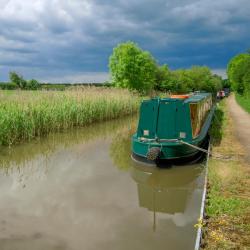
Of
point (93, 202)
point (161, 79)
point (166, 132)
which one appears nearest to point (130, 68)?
point (161, 79)

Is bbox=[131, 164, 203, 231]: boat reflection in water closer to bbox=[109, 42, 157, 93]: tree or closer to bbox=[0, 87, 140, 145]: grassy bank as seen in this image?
bbox=[0, 87, 140, 145]: grassy bank

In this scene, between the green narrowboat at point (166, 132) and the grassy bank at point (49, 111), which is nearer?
the green narrowboat at point (166, 132)

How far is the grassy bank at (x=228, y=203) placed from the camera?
4812 millimetres

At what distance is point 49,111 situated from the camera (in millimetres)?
15375

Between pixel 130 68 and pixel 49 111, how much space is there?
1055 inches

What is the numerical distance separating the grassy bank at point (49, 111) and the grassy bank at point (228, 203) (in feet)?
23.5

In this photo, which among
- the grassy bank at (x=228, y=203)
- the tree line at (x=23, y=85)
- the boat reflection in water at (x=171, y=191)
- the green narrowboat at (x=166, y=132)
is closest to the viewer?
the grassy bank at (x=228, y=203)

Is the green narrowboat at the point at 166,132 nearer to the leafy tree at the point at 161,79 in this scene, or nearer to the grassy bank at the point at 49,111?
the grassy bank at the point at 49,111

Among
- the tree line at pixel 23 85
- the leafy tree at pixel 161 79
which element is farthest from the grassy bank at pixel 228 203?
the leafy tree at pixel 161 79

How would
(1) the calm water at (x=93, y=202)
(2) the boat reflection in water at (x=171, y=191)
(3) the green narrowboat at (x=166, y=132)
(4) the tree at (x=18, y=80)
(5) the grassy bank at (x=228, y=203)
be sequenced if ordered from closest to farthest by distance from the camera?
(5) the grassy bank at (x=228, y=203) < (1) the calm water at (x=93, y=202) < (2) the boat reflection in water at (x=171, y=191) < (3) the green narrowboat at (x=166, y=132) < (4) the tree at (x=18, y=80)

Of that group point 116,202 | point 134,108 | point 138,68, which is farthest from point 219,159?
point 138,68

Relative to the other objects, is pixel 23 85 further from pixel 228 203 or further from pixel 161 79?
pixel 228 203

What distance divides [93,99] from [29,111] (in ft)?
20.9

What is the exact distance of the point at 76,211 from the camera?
6625mm
